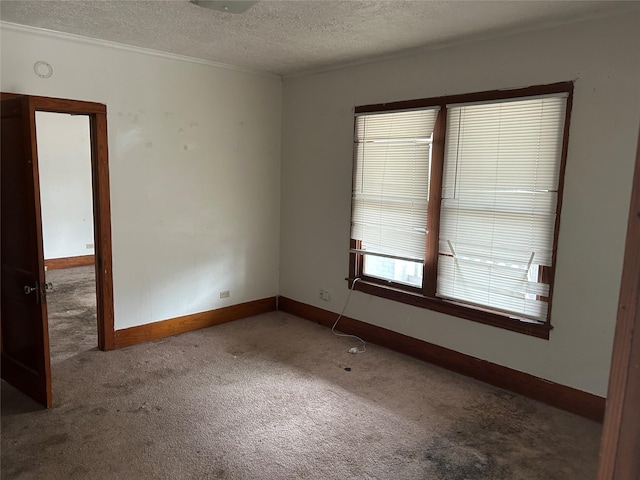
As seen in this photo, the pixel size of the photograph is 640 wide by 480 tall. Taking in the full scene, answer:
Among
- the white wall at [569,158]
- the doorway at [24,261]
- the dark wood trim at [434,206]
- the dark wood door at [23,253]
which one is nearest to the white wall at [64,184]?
the doorway at [24,261]

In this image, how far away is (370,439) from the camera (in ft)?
9.17

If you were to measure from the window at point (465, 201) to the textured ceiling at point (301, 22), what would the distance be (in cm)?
46

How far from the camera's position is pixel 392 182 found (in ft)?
13.3

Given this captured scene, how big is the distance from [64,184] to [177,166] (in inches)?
146

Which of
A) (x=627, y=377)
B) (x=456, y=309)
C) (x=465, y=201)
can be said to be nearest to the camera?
(x=627, y=377)

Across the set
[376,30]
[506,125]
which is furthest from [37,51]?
[506,125]

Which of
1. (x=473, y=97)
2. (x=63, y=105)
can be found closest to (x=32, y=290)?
(x=63, y=105)

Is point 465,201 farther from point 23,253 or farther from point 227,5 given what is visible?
point 23,253

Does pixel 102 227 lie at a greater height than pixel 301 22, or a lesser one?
lesser

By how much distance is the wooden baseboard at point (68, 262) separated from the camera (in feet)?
22.8

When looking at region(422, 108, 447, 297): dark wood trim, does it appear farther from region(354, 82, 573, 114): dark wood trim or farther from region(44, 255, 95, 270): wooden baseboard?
region(44, 255, 95, 270): wooden baseboard

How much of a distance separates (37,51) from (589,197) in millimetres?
3977

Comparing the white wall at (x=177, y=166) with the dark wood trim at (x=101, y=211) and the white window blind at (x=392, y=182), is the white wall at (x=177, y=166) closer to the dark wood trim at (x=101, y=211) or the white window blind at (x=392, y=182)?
the dark wood trim at (x=101, y=211)

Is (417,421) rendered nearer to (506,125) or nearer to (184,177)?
(506,125)
